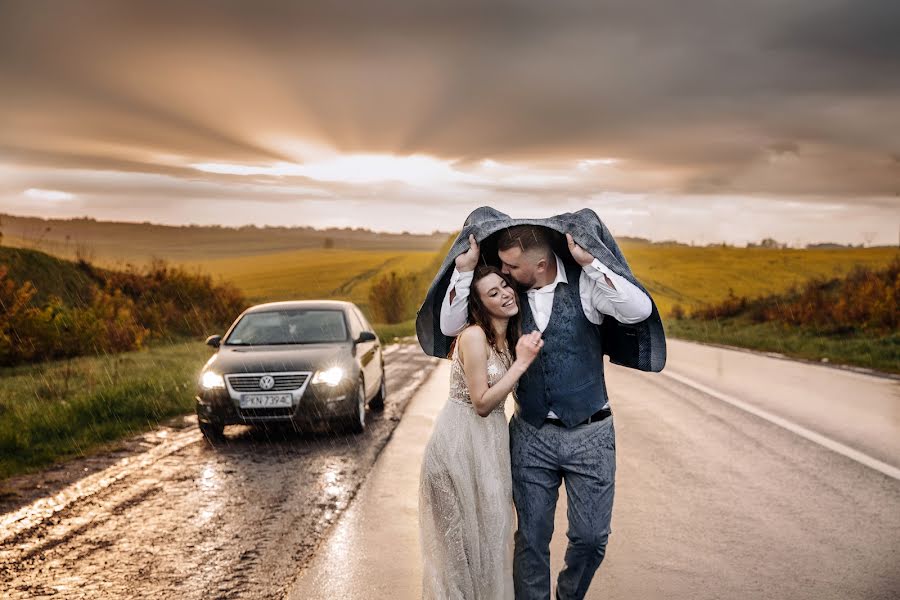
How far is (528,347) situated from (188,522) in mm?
3673

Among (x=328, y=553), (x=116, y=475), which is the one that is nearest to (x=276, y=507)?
(x=328, y=553)

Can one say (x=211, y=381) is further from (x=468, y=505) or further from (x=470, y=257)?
(x=470, y=257)

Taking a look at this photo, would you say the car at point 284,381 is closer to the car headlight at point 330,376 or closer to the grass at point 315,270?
the car headlight at point 330,376

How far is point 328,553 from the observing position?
5.23 meters

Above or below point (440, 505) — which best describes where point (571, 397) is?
above

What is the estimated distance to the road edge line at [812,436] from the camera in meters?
7.46

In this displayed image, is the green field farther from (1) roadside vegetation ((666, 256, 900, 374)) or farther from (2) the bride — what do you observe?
(2) the bride

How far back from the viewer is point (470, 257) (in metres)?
3.58

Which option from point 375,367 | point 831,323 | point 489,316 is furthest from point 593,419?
point 831,323

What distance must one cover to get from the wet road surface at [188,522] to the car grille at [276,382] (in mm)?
589

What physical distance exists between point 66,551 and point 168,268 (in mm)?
27111

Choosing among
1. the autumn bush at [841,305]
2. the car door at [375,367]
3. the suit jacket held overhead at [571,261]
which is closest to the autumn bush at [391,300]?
Answer: the autumn bush at [841,305]

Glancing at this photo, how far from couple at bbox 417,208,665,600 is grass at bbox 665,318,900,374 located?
1468 cm

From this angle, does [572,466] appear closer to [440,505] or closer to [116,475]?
[440,505]
